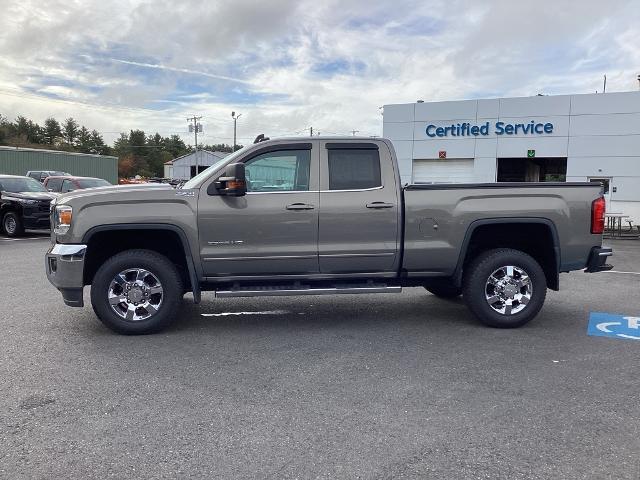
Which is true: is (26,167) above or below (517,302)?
above

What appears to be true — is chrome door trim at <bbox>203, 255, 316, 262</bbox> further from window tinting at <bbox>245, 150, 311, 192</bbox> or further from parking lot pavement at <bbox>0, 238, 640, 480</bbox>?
parking lot pavement at <bbox>0, 238, 640, 480</bbox>

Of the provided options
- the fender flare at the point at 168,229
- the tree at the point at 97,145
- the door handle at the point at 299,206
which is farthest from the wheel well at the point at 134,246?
the tree at the point at 97,145

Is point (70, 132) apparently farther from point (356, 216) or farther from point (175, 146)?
point (356, 216)

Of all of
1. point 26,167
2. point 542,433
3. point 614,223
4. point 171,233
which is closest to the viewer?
point 542,433

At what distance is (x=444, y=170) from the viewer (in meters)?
24.6

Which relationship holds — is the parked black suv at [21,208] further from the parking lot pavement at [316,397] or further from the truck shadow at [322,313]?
the truck shadow at [322,313]

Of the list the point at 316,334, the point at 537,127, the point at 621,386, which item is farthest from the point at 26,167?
the point at 621,386

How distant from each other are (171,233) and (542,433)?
3965 mm

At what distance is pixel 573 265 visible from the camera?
6105mm

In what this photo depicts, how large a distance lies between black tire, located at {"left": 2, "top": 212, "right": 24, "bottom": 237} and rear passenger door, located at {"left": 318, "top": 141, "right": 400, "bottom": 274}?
42.0ft

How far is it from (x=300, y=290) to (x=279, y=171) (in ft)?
4.27

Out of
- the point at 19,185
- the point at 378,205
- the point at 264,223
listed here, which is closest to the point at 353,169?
the point at 378,205

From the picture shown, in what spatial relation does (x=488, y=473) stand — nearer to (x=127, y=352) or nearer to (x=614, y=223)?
(x=127, y=352)

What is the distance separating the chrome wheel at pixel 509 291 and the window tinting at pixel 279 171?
2347 millimetres
